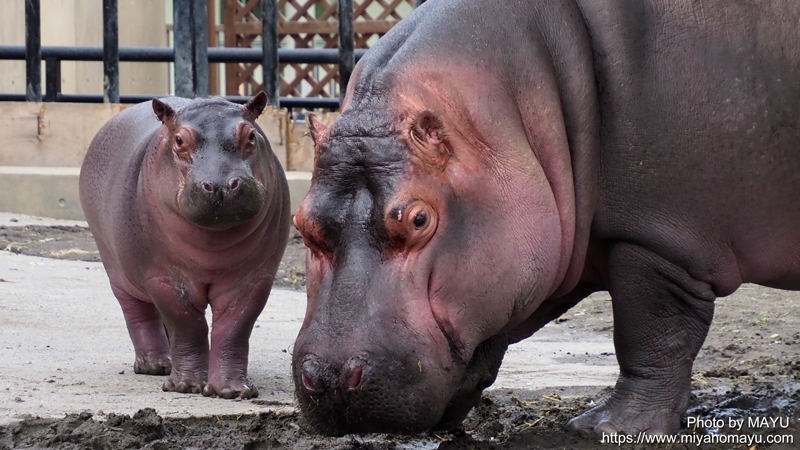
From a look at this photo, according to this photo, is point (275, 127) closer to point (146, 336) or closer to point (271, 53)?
point (271, 53)

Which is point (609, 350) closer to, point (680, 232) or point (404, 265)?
point (680, 232)

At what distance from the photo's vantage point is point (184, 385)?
168 inches

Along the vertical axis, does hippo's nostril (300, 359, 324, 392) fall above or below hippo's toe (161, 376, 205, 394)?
above

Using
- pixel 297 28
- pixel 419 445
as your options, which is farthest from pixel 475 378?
pixel 297 28

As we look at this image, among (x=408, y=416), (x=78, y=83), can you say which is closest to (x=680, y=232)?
(x=408, y=416)

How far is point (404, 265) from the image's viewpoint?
2.75m

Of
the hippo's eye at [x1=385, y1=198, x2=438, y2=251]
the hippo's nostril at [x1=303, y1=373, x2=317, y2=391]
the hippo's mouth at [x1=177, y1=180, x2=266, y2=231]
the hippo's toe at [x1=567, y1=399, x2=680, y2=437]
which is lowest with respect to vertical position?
the hippo's toe at [x1=567, y1=399, x2=680, y2=437]

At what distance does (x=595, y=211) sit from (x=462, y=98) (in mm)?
500

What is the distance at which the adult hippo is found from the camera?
279 cm

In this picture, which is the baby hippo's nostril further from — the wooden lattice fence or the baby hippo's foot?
the wooden lattice fence

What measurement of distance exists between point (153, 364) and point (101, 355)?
413 mm

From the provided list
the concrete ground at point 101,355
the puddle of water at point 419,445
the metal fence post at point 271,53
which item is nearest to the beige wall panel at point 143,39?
the metal fence post at point 271,53

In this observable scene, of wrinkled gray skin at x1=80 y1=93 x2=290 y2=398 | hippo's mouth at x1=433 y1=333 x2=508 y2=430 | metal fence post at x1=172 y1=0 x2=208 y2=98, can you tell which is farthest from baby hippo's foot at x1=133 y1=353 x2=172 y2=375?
metal fence post at x1=172 y1=0 x2=208 y2=98

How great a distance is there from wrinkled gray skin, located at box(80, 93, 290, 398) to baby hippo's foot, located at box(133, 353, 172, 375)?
0.30m
